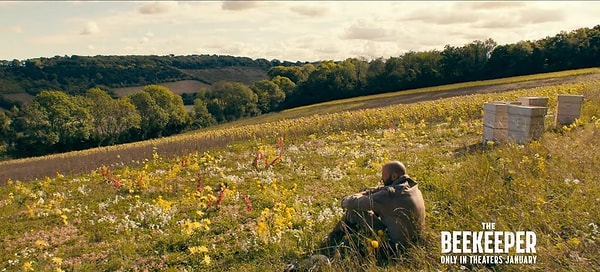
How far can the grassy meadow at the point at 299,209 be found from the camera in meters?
6.60

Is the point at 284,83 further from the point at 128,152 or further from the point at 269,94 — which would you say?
the point at 128,152

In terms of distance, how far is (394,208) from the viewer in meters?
6.80

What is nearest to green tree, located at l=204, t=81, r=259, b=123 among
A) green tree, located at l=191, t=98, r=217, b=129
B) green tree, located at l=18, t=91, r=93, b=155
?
green tree, located at l=191, t=98, r=217, b=129

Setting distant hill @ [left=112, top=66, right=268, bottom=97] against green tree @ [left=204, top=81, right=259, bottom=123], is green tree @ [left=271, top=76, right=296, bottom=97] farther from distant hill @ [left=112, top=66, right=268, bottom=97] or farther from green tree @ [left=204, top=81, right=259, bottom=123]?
distant hill @ [left=112, top=66, right=268, bottom=97]

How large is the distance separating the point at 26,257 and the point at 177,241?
3448 millimetres

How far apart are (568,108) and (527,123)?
272 centimetres

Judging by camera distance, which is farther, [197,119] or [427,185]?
[197,119]

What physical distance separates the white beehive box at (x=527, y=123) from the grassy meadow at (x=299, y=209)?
43.7 inches

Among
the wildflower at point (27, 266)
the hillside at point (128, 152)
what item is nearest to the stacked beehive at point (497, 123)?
the wildflower at point (27, 266)

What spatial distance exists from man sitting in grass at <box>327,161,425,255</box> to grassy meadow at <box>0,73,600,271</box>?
8.6 inches

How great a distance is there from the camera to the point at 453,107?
2736 centimetres

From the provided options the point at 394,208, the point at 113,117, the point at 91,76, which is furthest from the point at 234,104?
the point at 394,208

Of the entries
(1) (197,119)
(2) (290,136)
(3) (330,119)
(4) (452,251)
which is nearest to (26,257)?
(4) (452,251)

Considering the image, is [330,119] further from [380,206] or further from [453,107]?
[380,206]
